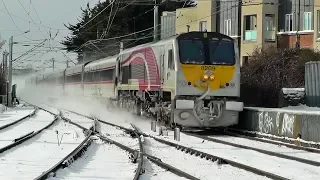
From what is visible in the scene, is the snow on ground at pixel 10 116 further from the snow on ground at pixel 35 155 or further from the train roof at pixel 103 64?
the snow on ground at pixel 35 155

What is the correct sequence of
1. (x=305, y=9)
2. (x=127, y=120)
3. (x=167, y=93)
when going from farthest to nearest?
(x=305, y=9)
(x=127, y=120)
(x=167, y=93)

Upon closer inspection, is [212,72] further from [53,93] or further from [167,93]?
[53,93]

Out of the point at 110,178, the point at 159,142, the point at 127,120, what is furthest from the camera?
the point at 127,120

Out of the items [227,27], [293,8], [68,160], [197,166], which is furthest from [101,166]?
[227,27]

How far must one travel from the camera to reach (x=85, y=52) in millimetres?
64125

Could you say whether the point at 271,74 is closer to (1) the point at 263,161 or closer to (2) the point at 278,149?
(2) the point at 278,149

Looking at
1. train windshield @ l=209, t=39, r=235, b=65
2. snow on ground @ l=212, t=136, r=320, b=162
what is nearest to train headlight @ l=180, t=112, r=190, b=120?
snow on ground @ l=212, t=136, r=320, b=162

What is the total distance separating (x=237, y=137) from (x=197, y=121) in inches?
61.3

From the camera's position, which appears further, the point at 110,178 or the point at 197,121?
the point at 197,121

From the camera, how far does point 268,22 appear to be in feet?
132

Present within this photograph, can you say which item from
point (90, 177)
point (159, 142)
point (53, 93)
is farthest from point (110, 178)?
point (53, 93)

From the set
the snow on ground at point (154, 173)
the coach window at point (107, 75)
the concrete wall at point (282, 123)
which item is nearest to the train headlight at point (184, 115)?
the concrete wall at point (282, 123)

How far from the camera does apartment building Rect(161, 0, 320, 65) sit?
122ft

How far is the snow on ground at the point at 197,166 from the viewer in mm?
9773
